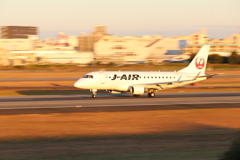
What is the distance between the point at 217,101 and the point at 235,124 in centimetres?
1434

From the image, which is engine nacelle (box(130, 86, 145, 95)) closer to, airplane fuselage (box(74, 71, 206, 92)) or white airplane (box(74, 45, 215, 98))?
white airplane (box(74, 45, 215, 98))

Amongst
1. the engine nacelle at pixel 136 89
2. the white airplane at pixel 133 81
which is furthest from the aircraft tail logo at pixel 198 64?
the engine nacelle at pixel 136 89

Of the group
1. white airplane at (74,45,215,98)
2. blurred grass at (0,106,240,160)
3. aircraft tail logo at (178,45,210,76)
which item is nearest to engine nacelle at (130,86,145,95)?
white airplane at (74,45,215,98)

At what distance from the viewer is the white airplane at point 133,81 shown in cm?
4306

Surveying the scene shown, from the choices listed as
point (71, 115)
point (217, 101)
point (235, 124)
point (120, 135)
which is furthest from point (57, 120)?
point (217, 101)

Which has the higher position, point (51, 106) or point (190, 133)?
point (190, 133)

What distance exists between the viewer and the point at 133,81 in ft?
146

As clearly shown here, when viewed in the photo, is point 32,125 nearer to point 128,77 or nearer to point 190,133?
point 190,133

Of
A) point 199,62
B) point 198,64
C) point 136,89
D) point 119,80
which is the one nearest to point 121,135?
point 136,89

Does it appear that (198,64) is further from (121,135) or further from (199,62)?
(121,135)

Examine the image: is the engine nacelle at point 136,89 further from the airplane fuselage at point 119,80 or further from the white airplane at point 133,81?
the airplane fuselage at point 119,80

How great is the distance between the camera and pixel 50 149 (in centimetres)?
1636

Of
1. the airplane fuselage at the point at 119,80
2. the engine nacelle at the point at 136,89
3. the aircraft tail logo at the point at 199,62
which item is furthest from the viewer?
the aircraft tail logo at the point at 199,62

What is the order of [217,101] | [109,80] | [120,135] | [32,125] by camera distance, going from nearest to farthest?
[120,135] → [32,125] → [217,101] → [109,80]
